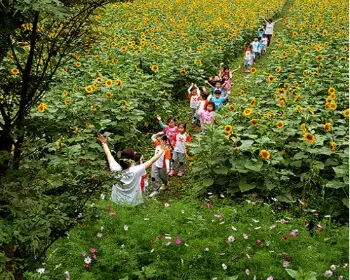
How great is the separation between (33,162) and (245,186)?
159 inches

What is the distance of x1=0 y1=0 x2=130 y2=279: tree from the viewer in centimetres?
259

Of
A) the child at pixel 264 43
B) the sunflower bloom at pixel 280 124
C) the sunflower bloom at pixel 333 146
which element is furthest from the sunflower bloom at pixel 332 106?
the child at pixel 264 43

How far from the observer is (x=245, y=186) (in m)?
6.64

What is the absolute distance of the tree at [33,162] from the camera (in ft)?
8.50

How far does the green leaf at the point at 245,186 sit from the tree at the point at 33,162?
338cm

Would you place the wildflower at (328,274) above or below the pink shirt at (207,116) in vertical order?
below

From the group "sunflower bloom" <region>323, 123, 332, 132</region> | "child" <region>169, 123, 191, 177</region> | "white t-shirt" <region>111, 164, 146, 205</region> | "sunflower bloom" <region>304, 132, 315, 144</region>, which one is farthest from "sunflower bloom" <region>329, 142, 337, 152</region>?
"white t-shirt" <region>111, 164, 146, 205</region>

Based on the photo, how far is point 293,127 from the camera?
7.74 metres

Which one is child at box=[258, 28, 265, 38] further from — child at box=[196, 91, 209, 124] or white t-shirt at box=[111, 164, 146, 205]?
white t-shirt at box=[111, 164, 146, 205]

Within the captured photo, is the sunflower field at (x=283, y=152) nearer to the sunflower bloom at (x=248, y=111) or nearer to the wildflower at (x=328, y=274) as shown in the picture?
the sunflower bloom at (x=248, y=111)

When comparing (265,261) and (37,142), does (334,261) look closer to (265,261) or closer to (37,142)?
(265,261)

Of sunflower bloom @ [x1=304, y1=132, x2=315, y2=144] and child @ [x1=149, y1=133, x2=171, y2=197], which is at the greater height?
sunflower bloom @ [x1=304, y1=132, x2=315, y2=144]

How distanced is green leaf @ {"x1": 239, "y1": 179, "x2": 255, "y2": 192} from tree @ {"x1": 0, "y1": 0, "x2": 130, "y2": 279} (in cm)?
338

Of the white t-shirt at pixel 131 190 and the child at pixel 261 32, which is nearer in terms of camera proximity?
the white t-shirt at pixel 131 190
